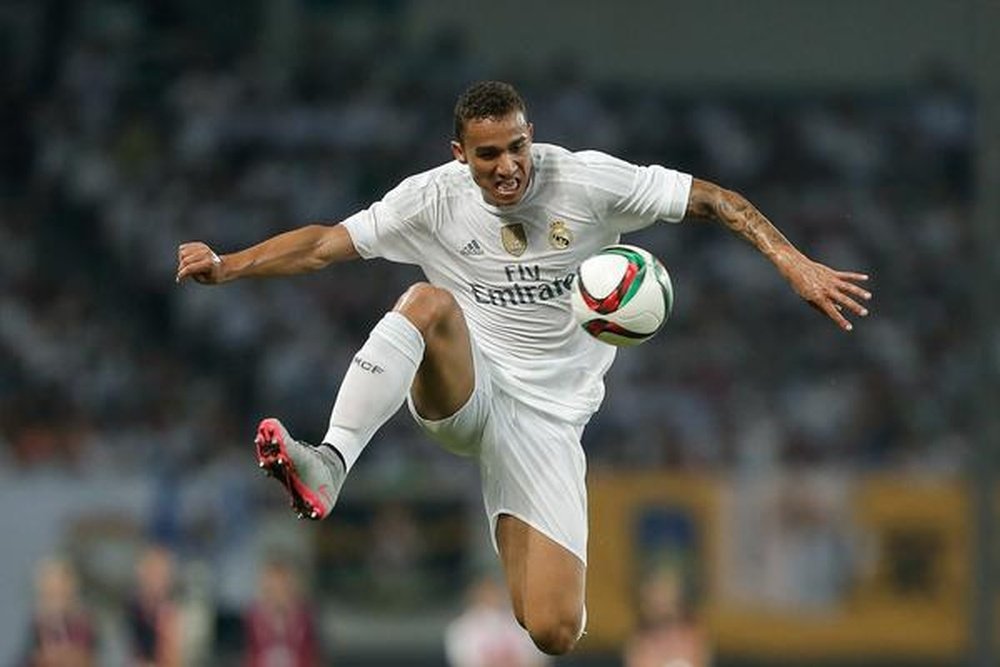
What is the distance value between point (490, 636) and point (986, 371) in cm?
339

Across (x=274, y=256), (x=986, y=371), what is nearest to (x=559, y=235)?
(x=274, y=256)

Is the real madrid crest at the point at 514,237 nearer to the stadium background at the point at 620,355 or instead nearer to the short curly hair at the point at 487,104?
the short curly hair at the point at 487,104

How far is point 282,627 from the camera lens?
13.6 m

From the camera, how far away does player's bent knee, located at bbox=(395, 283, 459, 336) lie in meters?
7.29

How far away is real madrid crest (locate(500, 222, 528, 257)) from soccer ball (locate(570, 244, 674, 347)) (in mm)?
356

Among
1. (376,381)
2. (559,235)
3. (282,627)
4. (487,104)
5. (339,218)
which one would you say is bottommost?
(282,627)

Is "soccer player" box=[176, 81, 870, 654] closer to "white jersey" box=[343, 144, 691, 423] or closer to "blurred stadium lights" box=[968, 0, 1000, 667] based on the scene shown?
"white jersey" box=[343, 144, 691, 423]

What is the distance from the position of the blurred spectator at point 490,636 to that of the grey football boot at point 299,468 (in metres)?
6.87

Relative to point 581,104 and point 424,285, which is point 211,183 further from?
point 424,285

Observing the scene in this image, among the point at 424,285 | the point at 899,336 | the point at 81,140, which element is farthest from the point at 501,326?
the point at 81,140

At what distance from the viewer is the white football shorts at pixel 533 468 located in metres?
7.94

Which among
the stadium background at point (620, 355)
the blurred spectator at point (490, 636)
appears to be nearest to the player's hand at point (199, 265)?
the blurred spectator at point (490, 636)

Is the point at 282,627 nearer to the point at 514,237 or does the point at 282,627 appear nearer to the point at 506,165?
the point at 514,237

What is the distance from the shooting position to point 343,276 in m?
18.8
